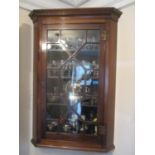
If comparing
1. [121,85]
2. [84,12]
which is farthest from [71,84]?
[84,12]

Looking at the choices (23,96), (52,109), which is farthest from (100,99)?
(23,96)

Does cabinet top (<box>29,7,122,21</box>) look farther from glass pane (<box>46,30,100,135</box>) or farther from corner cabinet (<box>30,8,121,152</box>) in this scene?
glass pane (<box>46,30,100,135</box>)

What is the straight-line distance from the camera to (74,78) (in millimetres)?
2176

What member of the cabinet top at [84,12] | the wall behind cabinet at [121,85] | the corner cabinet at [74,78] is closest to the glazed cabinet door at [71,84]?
the corner cabinet at [74,78]

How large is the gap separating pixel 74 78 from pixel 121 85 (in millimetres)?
460

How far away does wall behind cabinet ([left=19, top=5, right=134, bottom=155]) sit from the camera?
2195mm

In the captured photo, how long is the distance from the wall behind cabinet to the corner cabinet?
118 millimetres

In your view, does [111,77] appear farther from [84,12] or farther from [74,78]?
[84,12]

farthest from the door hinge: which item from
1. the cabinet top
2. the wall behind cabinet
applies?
the wall behind cabinet

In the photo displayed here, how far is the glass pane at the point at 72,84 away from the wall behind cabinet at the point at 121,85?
29cm

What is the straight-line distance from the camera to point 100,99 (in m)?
2.09

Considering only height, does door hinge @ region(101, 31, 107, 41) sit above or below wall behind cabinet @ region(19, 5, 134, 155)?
above
